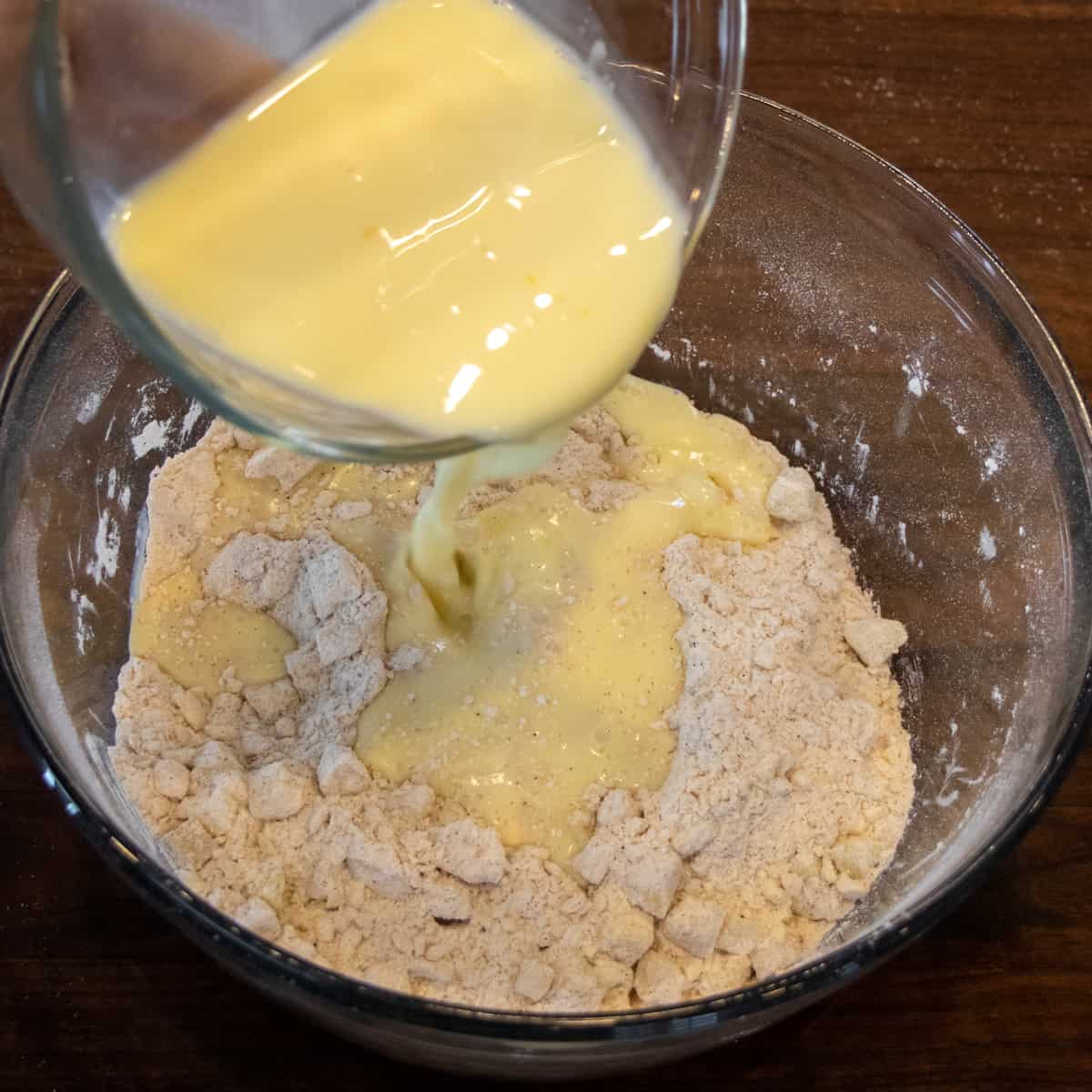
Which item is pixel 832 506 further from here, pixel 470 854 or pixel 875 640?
pixel 470 854

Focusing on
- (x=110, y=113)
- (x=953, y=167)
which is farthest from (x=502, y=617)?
(x=953, y=167)

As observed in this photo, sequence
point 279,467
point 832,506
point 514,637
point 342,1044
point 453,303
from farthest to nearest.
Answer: point 832,506, point 279,467, point 514,637, point 342,1044, point 453,303

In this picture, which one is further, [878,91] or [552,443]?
[878,91]

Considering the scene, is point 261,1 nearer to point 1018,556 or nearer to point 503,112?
point 503,112

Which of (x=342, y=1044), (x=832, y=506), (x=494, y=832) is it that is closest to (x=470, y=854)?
(x=494, y=832)

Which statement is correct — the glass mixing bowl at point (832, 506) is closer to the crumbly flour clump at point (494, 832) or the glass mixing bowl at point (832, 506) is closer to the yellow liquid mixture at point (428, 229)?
the crumbly flour clump at point (494, 832)

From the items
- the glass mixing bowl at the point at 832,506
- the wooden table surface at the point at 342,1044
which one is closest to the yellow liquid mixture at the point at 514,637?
the glass mixing bowl at the point at 832,506
